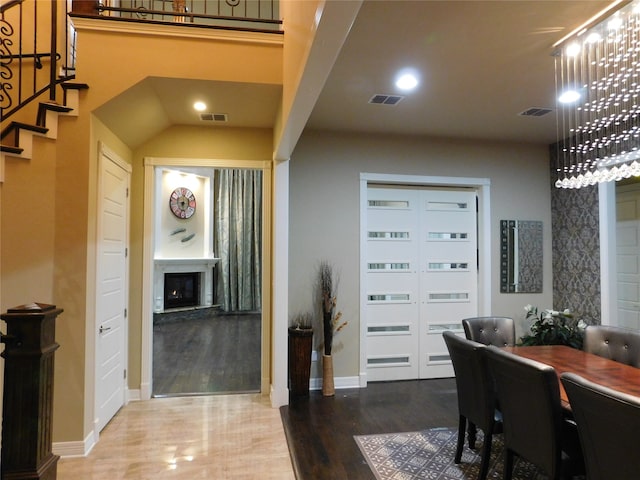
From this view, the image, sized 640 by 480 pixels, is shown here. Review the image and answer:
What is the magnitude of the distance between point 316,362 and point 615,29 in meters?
3.70

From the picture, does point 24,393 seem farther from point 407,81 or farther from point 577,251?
point 577,251

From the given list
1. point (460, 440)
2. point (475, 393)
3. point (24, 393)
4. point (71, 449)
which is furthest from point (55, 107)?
point (460, 440)

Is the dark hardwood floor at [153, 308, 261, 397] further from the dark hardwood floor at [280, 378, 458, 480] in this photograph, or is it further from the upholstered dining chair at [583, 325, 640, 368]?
the upholstered dining chair at [583, 325, 640, 368]

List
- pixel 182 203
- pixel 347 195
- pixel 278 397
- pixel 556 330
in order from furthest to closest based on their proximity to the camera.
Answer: pixel 182 203 < pixel 347 195 < pixel 556 330 < pixel 278 397

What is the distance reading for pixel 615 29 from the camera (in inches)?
92.0

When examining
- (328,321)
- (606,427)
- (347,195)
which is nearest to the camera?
(606,427)

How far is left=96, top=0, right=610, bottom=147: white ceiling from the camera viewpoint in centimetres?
226

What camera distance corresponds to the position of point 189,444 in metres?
2.99

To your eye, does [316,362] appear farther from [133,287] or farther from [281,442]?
[133,287]

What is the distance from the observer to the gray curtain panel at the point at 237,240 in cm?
888

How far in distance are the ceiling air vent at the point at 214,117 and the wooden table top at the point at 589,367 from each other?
3.25m

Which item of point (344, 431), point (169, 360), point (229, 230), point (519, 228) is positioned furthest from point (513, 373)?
point (229, 230)

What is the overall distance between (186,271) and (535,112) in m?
7.14

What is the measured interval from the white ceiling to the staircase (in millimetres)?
208
